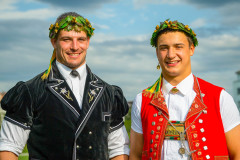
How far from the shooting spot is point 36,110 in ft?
15.4

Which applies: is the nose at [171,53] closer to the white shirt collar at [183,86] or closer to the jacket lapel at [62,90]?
Result: the white shirt collar at [183,86]

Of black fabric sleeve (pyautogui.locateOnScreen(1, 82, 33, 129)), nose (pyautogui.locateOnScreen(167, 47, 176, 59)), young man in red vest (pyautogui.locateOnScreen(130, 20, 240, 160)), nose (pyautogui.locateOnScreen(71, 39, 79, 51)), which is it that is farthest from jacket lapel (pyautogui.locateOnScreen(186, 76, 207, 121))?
black fabric sleeve (pyautogui.locateOnScreen(1, 82, 33, 129))

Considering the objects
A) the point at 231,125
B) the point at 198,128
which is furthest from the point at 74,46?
the point at 231,125

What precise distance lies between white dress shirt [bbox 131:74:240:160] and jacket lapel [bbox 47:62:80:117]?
81 centimetres

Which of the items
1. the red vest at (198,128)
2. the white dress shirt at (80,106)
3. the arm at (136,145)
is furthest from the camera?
the arm at (136,145)

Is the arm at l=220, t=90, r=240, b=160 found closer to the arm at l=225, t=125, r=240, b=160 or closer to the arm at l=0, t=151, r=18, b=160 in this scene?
the arm at l=225, t=125, r=240, b=160

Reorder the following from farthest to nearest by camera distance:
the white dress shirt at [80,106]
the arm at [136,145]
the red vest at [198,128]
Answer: the arm at [136,145] → the white dress shirt at [80,106] → the red vest at [198,128]

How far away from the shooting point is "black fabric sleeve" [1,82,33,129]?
15.3ft

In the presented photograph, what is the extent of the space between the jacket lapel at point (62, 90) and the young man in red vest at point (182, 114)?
83 centimetres

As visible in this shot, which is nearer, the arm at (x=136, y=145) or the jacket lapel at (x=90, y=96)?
the jacket lapel at (x=90, y=96)

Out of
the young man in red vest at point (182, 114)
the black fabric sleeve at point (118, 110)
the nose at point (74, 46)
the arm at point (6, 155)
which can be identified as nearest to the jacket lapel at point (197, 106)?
the young man in red vest at point (182, 114)

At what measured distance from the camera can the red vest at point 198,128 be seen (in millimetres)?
4531

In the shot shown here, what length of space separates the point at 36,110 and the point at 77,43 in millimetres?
976

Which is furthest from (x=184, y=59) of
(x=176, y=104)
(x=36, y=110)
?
(x=36, y=110)
